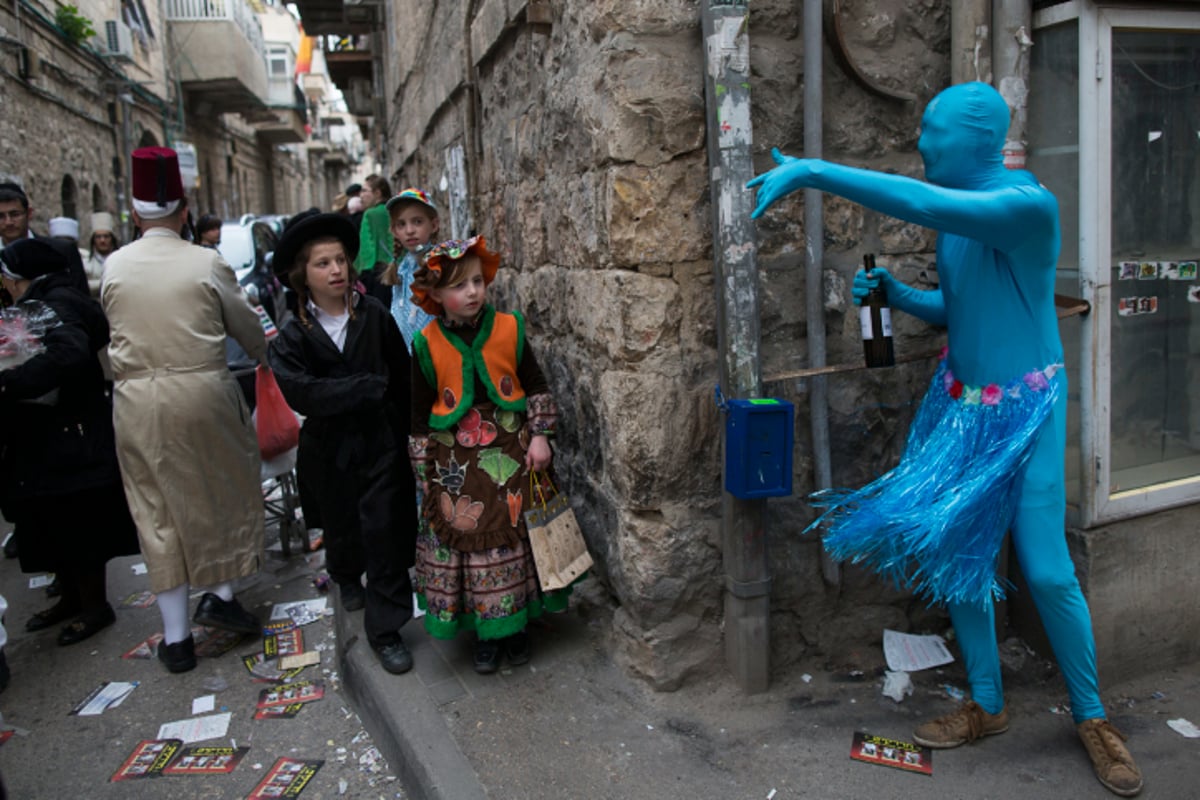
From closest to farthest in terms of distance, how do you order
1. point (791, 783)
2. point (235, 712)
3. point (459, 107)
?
point (791, 783) < point (235, 712) < point (459, 107)

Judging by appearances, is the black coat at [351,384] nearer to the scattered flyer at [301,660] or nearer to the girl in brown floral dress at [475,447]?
the girl in brown floral dress at [475,447]

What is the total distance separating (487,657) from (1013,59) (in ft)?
8.55

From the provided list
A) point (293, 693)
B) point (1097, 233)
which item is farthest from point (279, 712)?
point (1097, 233)

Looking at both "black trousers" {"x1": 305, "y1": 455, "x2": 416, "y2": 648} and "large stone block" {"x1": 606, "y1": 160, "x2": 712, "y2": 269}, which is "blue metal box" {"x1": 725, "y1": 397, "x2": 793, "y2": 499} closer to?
"large stone block" {"x1": 606, "y1": 160, "x2": 712, "y2": 269}

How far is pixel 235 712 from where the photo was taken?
11.0ft

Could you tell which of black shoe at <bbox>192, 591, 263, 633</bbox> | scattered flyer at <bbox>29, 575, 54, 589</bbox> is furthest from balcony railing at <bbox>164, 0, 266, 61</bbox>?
black shoe at <bbox>192, 591, 263, 633</bbox>

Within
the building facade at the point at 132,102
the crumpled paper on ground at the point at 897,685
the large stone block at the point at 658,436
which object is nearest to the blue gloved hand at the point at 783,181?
the large stone block at the point at 658,436

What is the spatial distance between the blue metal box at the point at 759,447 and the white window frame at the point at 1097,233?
106 centimetres

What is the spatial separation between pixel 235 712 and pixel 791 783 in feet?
6.99

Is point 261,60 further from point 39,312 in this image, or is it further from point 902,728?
point 902,728

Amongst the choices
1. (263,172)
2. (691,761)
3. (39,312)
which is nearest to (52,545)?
(39,312)

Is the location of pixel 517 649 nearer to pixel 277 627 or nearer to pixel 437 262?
pixel 437 262

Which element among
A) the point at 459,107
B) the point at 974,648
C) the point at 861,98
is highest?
the point at 459,107

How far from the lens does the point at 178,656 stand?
365 cm
